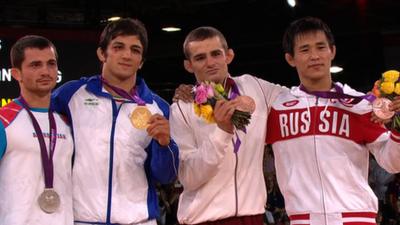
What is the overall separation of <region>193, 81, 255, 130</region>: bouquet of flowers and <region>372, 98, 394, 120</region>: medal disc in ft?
2.21

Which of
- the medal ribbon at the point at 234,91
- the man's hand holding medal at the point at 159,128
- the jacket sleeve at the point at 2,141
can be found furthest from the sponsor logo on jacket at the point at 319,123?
the jacket sleeve at the point at 2,141

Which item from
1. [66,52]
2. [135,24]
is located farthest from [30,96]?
[66,52]

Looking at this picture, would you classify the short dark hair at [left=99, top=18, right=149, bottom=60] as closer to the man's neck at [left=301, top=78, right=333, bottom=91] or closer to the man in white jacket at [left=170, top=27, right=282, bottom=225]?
the man in white jacket at [left=170, top=27, right=282, bottom=225]

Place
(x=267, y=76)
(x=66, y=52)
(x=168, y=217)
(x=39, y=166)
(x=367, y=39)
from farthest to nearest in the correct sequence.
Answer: (x=267, y=76), (x=367, y=39), (x=168, y=217), (x=66, y=52), (x=39, y=166)

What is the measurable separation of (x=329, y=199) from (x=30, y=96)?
178 centimetres

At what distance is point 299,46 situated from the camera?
14.0ft

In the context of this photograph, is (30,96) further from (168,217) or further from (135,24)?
(168,217)

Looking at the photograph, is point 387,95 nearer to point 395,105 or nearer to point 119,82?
point 395,105

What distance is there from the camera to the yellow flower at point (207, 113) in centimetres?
381

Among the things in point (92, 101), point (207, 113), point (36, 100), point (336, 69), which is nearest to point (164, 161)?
point (207, 113)

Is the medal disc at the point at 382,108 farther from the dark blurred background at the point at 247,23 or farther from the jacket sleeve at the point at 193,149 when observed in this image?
the dark blurred background at the point at 247,23

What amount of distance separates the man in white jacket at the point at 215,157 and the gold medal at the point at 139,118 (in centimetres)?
21

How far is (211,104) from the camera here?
12.5 feet

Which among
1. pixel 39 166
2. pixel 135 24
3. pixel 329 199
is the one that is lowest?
pixel 329 199
